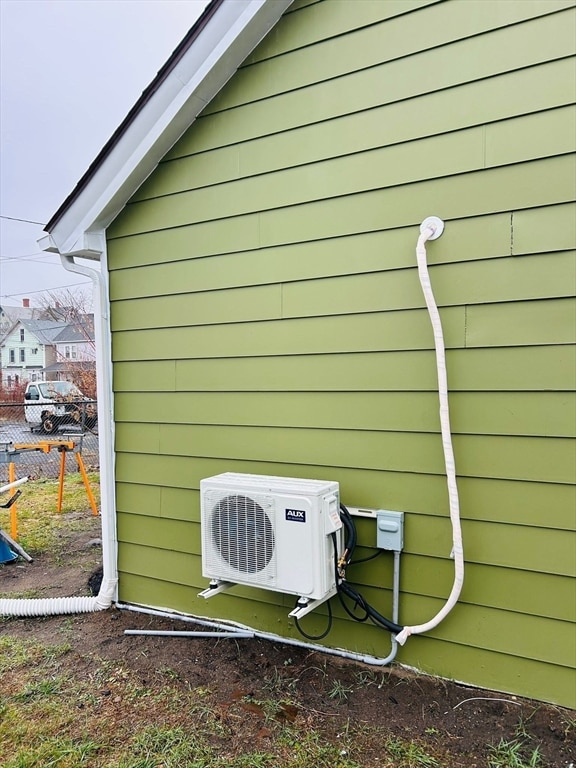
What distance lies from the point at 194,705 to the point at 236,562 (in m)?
0.59

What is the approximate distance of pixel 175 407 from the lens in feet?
9.37

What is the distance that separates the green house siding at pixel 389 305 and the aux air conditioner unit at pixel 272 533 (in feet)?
→ 0.77

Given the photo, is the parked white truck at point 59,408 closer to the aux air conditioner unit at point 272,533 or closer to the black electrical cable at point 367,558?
the aux air conditioner unit at point 272,533

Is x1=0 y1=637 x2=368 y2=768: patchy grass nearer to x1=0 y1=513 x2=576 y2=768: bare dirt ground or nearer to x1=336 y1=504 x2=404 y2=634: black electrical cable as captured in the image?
x1=0 y1=513 x2=576 y2=768: bare dirt ground

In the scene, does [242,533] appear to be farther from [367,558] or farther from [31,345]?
[31,345]

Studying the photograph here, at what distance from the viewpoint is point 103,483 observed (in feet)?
10.1

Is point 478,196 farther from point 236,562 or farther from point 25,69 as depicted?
point 25,69

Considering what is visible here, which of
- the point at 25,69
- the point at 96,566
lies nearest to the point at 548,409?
the point at 96,566

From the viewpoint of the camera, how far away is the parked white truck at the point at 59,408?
898 centimetres

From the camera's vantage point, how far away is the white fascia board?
7.68 ft

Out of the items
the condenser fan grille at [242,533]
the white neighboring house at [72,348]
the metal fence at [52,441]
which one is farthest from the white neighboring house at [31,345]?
the condenser fan grille at [242,533]

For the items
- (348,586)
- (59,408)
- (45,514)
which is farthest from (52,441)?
(59,408)

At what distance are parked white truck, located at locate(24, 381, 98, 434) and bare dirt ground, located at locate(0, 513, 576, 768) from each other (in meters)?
5.45

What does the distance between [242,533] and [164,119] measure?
6.93 feet
